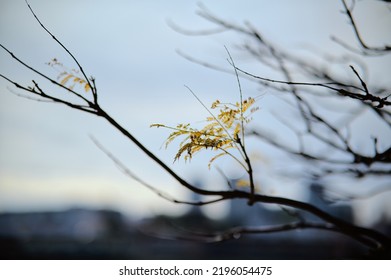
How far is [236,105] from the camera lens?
143cm

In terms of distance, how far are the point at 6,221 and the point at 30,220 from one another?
343 cm

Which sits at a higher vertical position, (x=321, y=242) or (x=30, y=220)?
(x=30, y=220)

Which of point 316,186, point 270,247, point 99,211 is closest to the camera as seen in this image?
point 316,186

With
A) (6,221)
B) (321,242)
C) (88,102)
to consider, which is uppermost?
(6,221)
